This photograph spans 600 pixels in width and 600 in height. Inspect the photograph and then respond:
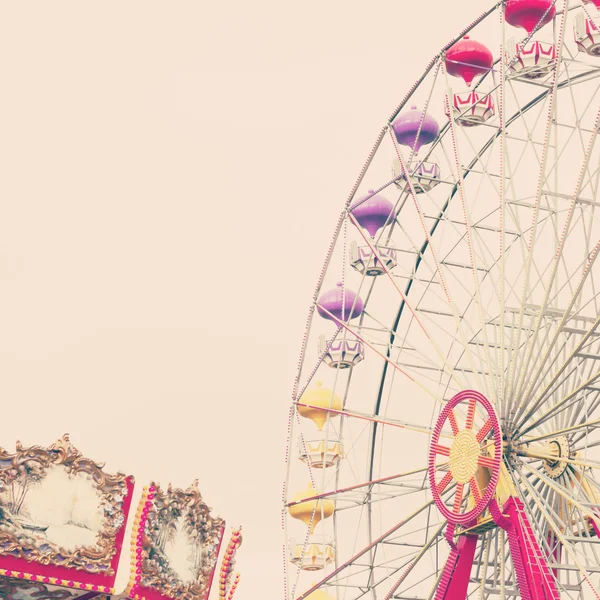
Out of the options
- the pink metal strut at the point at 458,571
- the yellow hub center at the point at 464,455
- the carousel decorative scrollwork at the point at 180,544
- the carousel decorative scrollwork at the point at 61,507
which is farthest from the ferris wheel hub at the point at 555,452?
the carousel decorative scrollwork at the point at 61,507

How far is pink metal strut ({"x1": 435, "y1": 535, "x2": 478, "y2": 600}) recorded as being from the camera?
16.2m

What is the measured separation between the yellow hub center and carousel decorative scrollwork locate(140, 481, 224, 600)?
15.1ft

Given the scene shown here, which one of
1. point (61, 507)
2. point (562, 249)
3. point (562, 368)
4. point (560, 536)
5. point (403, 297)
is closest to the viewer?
point (560, 536)

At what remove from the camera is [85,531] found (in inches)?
685

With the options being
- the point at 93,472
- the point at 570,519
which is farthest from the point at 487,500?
the point at 93,472

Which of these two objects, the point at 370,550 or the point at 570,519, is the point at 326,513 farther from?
the point at 570,519

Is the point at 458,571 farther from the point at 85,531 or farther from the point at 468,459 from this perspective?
the point at 85,531

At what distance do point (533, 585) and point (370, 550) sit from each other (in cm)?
665

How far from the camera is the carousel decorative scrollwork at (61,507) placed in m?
16.5

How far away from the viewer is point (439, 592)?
16.3 m

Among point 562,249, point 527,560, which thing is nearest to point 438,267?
point 562,249

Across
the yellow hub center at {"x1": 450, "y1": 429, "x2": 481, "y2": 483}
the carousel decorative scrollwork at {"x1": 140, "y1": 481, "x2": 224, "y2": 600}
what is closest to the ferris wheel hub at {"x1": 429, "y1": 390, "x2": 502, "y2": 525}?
the yellow hub center at {"x1": 450, "y1": 429, "x2": 481, "y2": 483}

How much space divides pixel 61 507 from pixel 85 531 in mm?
557

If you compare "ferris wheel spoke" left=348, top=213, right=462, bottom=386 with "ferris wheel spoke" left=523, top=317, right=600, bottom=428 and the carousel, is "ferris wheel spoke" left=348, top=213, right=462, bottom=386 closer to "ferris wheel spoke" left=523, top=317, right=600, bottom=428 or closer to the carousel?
"ferris wheel spoke" left=523, top=317, right=600, bottom=428
